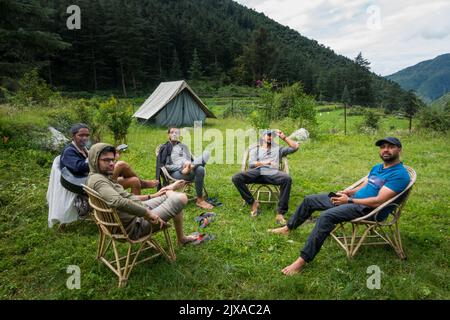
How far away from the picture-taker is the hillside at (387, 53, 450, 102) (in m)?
143

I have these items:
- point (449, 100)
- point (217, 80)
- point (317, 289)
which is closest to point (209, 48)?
point (217, 80)

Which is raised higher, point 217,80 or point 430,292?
point 217,80

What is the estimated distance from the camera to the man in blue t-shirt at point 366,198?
11.2 ft

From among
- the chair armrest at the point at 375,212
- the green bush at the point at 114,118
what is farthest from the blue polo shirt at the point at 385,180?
the green bush at the point at 114,118

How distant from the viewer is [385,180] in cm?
364

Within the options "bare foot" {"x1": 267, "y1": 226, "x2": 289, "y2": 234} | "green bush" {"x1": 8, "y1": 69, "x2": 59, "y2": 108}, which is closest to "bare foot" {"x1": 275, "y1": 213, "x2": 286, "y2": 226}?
"bare foot" {"x1": 267, "y1": 226, "x2": 289, "y2": 234}

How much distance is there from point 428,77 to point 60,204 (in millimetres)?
203150

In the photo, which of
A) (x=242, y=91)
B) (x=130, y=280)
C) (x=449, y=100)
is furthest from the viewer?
(x=242, y=91)

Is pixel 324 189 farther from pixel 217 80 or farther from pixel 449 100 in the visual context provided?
pixel 217 80

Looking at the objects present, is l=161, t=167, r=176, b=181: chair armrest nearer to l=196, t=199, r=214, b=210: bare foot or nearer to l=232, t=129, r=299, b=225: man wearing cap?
l=196, t=199, r=214, b=210: bare foot

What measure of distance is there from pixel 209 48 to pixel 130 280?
5091 cm

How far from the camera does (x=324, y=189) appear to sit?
6188mm

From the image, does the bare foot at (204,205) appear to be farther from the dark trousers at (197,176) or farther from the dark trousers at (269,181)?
the dark trousers at (269,181)
